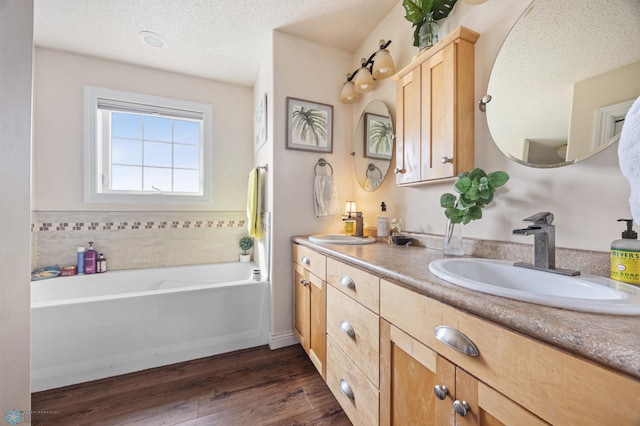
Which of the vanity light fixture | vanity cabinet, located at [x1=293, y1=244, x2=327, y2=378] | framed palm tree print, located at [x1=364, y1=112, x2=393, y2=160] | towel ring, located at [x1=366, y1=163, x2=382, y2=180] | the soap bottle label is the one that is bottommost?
vanity cabinet, located at [x1=293, y1=244, x2=327, y2=378]

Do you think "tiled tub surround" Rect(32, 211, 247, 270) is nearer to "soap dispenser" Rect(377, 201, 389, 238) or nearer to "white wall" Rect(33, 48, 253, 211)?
"white wall" Rect(33, 48, 253, 211)

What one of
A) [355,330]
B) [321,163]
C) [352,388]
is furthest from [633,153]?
[321,163]

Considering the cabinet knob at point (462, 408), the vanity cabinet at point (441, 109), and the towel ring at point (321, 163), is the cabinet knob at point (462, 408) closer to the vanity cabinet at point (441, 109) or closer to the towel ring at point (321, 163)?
the vanity cabinet at point (441, 109)

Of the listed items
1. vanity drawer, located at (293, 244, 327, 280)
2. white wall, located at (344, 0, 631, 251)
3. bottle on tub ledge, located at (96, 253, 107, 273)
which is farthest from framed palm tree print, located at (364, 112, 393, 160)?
bottle on tub ledge, located at (96, 253, 107, 273)

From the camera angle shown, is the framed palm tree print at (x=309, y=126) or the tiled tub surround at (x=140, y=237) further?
the tiled tub surround at (x=140, y=237)

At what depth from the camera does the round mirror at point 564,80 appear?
2.45 ft

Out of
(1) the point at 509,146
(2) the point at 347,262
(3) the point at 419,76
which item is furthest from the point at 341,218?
(1) the point at 509,146

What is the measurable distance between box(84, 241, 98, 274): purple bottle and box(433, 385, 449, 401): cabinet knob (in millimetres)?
2751

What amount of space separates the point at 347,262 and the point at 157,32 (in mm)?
2243

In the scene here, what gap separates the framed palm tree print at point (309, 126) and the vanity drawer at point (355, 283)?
3.42 ft

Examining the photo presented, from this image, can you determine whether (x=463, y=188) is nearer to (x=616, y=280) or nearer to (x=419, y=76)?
(x=616, y=280)

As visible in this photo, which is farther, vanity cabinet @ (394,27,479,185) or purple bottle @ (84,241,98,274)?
purple bottle @ (84,241,98,274)

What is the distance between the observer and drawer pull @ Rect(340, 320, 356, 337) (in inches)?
42.9

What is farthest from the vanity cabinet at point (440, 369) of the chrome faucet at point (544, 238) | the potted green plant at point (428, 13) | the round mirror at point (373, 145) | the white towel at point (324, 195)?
the potted green plant at point (428, 13)
